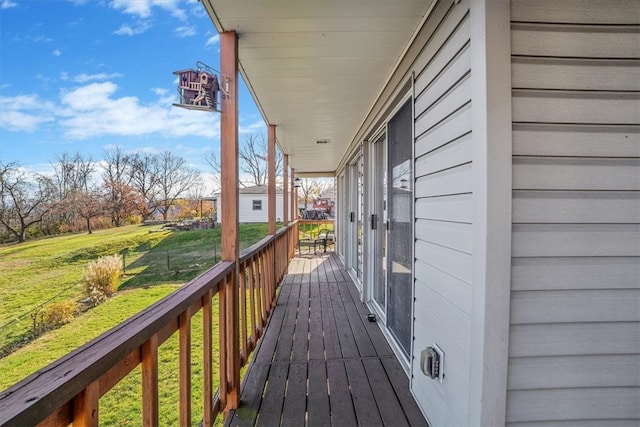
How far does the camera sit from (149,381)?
Answer: 1.01 meters

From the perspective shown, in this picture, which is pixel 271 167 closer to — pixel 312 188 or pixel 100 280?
pixel 100 280

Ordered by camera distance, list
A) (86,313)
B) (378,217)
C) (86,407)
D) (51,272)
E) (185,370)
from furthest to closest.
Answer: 1. (86,313)
2. (51,272)
3. (378,217)
4. (185,370)
5. (86,407)

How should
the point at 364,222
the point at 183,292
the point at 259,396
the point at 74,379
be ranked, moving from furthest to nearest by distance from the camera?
1. the point at 364,222
2. the point at 259,396
3. the point at 183,292
4. the point at 74,379

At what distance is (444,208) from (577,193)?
0.50 meters

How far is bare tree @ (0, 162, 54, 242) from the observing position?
1.90 metres

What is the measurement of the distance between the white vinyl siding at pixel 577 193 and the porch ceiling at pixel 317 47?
707mm

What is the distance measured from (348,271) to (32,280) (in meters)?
4.34

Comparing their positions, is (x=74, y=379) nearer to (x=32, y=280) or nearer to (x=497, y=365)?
(x=497, y=365)

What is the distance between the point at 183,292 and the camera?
1.31m

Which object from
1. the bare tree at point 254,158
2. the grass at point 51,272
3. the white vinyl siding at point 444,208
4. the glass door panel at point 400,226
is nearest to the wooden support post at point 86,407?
the white vinyl siding at point 444,208

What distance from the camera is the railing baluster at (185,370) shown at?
1.24m

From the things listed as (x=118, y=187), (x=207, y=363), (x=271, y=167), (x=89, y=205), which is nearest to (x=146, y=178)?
(x=118, y=187)

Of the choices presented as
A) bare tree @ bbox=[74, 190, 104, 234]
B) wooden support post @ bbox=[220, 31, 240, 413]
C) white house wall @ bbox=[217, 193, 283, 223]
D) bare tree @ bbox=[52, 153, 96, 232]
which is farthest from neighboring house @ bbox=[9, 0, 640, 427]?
white house wall @ bbox=[217, 193, 283, 223]

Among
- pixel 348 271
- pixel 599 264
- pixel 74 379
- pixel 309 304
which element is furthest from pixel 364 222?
pixel 74 379
